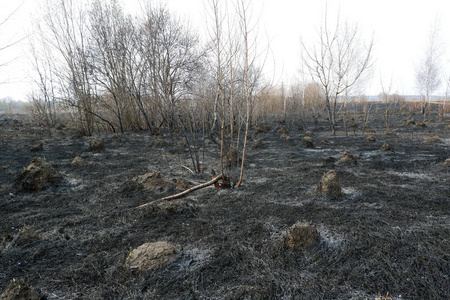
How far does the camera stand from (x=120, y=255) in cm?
223

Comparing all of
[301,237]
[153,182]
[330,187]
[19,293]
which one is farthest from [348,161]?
[19,293]

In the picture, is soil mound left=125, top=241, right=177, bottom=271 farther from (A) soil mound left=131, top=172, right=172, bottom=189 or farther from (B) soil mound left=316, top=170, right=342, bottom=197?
(B) soil mound left=316, top=170, right=342, bottom=197

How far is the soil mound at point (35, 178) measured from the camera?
398 centimetres

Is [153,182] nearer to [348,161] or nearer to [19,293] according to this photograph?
[19,293]

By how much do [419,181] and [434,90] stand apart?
2449 centimetres

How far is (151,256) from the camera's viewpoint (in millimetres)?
2102

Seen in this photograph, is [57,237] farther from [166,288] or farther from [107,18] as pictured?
[107,18]

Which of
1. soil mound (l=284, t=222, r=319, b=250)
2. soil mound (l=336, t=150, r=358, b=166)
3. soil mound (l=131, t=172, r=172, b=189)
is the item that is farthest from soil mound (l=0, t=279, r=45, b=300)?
soil mound (l=336, t=150, r=358, b=166)

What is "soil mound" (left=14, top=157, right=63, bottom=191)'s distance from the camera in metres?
3.98

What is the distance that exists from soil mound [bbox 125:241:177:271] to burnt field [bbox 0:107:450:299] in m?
0.02

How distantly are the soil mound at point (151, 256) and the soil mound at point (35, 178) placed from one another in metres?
2.96

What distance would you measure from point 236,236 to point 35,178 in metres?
3.58

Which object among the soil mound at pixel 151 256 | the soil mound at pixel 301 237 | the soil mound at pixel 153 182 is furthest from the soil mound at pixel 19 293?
the soil mound at pixel 153 182

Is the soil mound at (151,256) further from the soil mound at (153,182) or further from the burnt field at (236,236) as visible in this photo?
the soil mound at (153,182)
